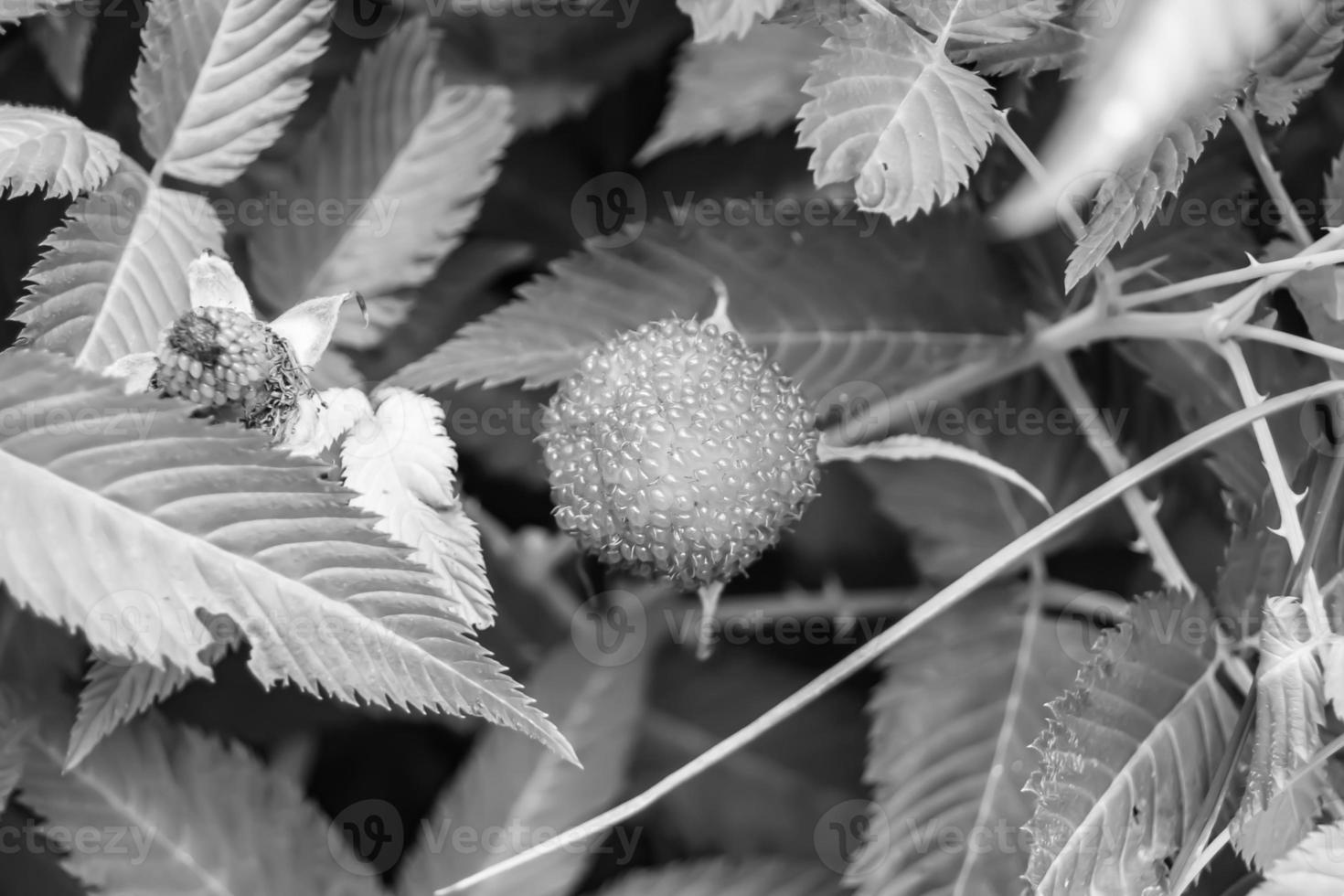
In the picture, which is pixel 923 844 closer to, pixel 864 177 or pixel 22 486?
pixel 864 177

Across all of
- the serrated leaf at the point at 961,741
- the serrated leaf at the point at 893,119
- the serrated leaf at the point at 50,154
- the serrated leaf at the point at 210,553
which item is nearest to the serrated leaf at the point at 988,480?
the serrated leaf at the point at 961,741

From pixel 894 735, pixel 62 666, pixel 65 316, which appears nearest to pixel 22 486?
pixel 65 316

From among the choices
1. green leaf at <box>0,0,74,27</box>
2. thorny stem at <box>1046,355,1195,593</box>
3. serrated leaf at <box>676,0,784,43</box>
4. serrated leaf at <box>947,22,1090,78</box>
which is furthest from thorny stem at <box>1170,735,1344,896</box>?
green leaf at <box>0,0,74,27</box>

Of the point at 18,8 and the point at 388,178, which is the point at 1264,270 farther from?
the point at 18,8

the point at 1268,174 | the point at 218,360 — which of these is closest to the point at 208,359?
the point at 218,360

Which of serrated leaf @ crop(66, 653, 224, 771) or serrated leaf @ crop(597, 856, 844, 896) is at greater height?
serrated leaf @ crop(66, 653, 224, 771)

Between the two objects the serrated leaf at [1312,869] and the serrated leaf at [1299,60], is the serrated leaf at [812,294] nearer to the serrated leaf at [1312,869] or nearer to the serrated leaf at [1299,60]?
the serrated leaf at [1299,60]

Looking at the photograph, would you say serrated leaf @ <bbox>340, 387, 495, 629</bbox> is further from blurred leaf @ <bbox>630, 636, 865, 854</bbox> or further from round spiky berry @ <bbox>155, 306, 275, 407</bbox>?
blurred leaf @ <bbox>630, 636, 865, 854</bbox>
